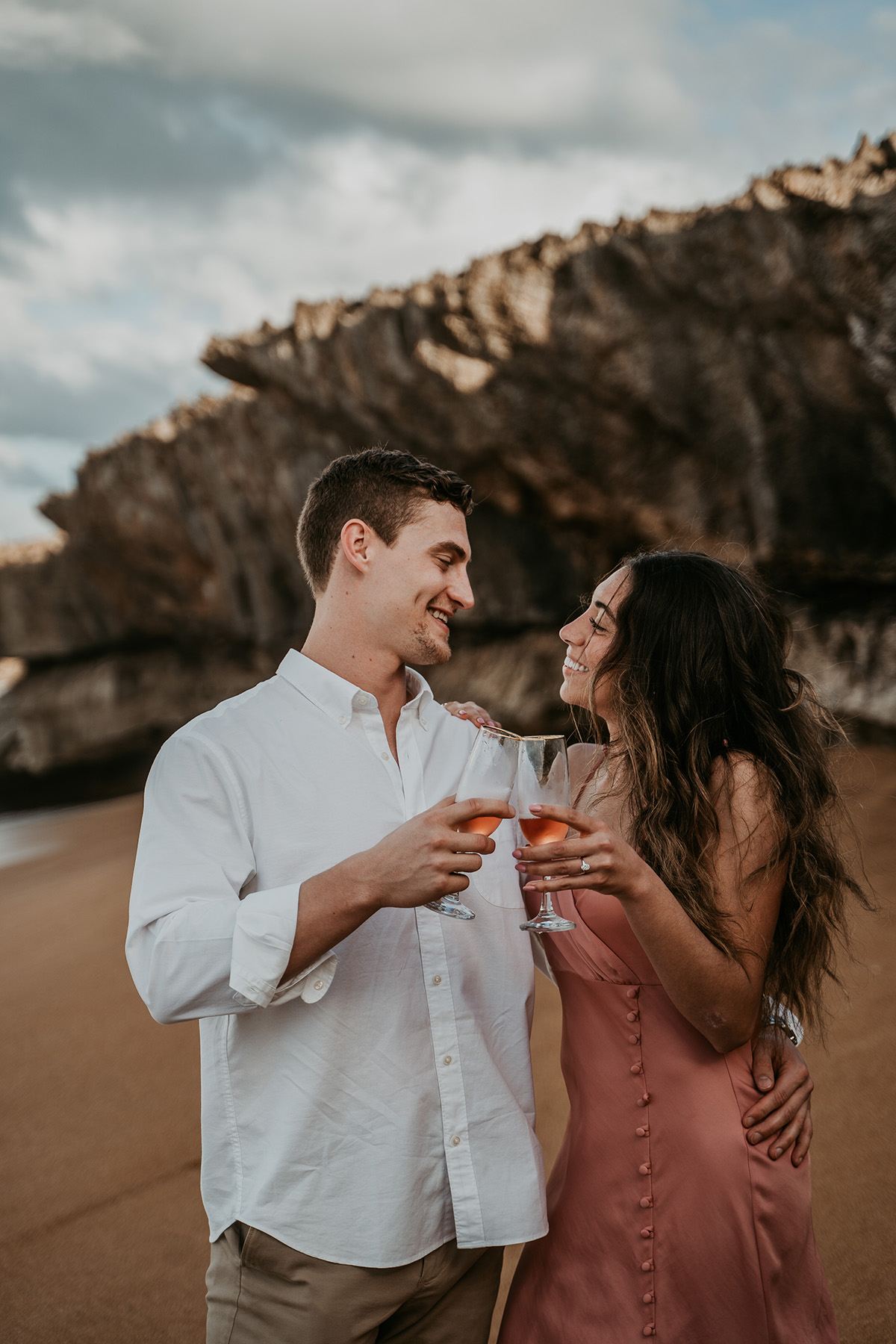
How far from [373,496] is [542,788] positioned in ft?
3.22

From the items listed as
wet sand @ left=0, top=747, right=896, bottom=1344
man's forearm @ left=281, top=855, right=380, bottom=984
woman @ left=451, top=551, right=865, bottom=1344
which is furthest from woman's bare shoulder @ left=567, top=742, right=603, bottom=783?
wet sand @ left=0, top=747, right=896, bottom=1344

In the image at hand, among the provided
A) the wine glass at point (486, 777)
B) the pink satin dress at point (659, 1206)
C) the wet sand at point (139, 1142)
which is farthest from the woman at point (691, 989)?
the wet sand at point (139, 1142)

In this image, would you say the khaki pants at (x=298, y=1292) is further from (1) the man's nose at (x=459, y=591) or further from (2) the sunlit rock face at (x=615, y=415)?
(2) the sunlit rock face at (x=615, y=415)

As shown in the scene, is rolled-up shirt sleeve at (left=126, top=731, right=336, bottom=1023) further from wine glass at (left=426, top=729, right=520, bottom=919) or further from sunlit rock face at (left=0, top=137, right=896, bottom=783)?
sunlit rock face at (left=0, top=137, right=896, bottom=783)

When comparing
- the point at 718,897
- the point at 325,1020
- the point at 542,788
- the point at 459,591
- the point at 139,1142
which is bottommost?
the point at 139,1142

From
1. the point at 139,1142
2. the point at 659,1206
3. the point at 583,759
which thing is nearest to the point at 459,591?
the point at 583,759

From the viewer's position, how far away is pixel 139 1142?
4234 mm

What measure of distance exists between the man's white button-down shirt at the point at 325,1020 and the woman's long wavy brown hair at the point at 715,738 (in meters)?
0.48

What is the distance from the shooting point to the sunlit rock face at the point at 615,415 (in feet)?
22.2

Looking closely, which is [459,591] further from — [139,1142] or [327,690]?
[139,1142]

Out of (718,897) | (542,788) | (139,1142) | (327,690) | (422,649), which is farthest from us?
(139,1142)

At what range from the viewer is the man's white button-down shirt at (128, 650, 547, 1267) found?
5.11 ft

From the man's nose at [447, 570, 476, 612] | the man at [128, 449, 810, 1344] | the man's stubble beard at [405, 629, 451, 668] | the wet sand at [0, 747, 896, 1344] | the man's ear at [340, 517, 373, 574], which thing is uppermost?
the man's ear at [340, 517, 373, 574]

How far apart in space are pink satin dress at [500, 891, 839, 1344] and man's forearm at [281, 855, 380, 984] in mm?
737
